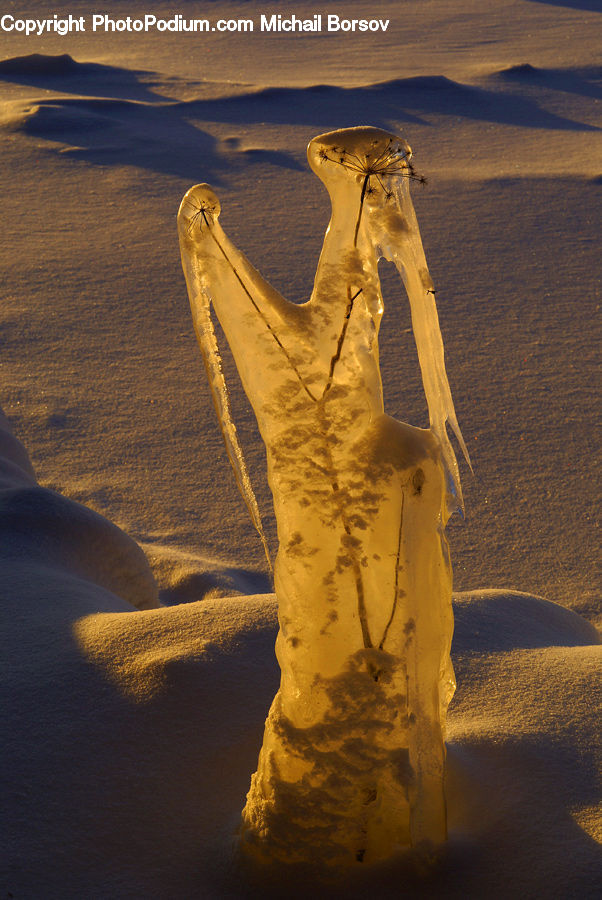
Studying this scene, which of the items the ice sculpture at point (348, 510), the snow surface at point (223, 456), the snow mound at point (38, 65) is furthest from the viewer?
the snow mound at point (38, 65)

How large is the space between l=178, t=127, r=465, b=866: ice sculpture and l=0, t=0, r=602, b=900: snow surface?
4.9 inches

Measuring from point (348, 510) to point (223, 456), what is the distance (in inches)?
91.7

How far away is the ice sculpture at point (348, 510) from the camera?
1356 mm

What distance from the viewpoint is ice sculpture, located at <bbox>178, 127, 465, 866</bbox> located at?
4.45ft

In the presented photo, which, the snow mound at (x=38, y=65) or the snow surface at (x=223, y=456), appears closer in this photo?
the snow surface at (x=223, y=456)

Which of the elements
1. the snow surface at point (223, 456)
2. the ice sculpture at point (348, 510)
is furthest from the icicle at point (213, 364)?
the snow surface at point (223, 456)

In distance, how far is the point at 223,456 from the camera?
3697 mm

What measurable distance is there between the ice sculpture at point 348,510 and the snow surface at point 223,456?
0.41 feet

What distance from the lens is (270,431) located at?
1.41m

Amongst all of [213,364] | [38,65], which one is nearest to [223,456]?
[213,364]

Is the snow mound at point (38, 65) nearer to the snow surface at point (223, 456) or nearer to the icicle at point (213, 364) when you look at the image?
the snow surface at point (223, 456)

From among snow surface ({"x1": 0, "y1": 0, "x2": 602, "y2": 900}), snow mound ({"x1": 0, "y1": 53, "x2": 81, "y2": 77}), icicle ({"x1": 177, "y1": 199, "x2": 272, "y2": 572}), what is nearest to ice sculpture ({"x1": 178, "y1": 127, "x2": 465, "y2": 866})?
icicle ({"x1": 177, "y1": 199, "x2": 272, "y2": 572})

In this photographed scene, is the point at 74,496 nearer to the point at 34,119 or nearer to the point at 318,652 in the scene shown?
the point at 318,652

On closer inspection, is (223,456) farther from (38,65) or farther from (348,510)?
(38,65)
